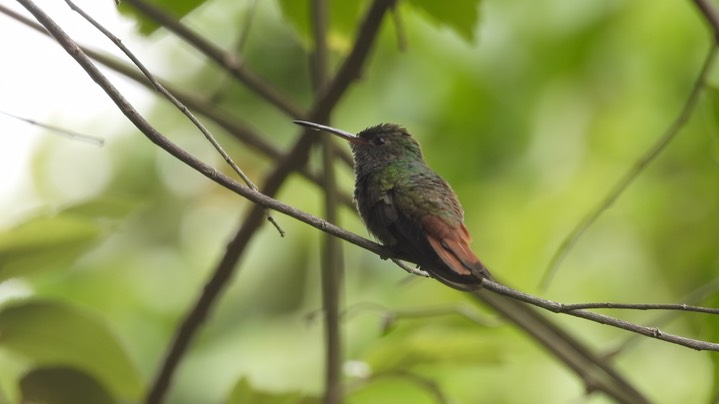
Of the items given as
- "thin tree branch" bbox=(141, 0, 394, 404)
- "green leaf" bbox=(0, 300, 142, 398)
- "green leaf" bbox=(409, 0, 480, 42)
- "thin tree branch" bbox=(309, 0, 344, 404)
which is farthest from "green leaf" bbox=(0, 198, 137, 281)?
"green leaf" bbox=(409, 0, 480, 42)

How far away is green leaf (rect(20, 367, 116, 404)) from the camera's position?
2.36m

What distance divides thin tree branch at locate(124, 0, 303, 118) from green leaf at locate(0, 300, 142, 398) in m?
0.88

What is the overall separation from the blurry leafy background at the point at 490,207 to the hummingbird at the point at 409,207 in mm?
399

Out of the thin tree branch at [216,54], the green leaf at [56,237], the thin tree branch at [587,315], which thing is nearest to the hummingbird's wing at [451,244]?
the thin tree branch at [587,315]

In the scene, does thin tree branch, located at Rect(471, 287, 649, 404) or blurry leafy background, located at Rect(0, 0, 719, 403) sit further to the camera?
blurry leafy background, located at Rect(0, 0, 719, 403)

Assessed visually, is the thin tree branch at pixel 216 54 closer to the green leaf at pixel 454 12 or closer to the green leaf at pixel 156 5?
the green leaf at pixel 156 5

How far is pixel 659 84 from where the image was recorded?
15.3 ft

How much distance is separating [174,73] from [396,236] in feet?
14.2

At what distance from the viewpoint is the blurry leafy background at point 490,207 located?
409 centimetres

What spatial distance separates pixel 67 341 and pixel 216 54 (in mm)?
1043

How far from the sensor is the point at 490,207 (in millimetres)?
4707

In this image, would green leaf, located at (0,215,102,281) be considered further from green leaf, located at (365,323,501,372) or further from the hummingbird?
green leaf, located at (365,323,501,372)

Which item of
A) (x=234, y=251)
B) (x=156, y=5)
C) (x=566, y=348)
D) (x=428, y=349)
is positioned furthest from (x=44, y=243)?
(x=566, y=348)

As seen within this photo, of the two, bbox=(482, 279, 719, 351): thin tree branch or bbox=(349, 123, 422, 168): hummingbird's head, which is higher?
bbox=(349, 123, 422, 168): hummingbird's head
